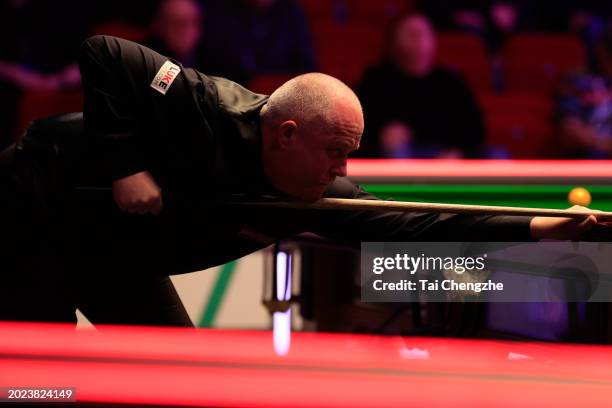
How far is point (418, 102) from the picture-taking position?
3426 millimetres

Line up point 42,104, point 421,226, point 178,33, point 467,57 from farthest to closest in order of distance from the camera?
point 467,57
point 42,104
point 178,33
point 421,226

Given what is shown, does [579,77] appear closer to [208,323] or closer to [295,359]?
[208,323]

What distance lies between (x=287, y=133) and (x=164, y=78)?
0.22 metres

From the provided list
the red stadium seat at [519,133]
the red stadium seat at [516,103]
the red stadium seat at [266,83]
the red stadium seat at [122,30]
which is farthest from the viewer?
the red stadium seat at [516,103]

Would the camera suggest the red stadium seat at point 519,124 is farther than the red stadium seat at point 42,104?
Yes

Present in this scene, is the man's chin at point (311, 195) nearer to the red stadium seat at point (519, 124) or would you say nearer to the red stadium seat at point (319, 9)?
the red stadium seat at point (519, 124)

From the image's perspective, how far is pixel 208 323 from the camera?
2279 millimetres

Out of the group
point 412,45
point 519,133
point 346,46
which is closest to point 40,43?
point 346,46

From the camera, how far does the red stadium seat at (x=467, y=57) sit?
13.5 feet

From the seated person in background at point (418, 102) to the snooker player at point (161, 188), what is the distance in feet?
5.31

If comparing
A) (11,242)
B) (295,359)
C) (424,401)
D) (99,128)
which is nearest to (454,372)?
(424,401)

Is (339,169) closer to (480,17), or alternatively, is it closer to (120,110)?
(120,110)

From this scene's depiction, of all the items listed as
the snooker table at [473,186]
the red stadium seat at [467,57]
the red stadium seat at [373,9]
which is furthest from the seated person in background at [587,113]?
the snooker table at [473,186]

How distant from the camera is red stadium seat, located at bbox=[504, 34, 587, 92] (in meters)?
4.38
